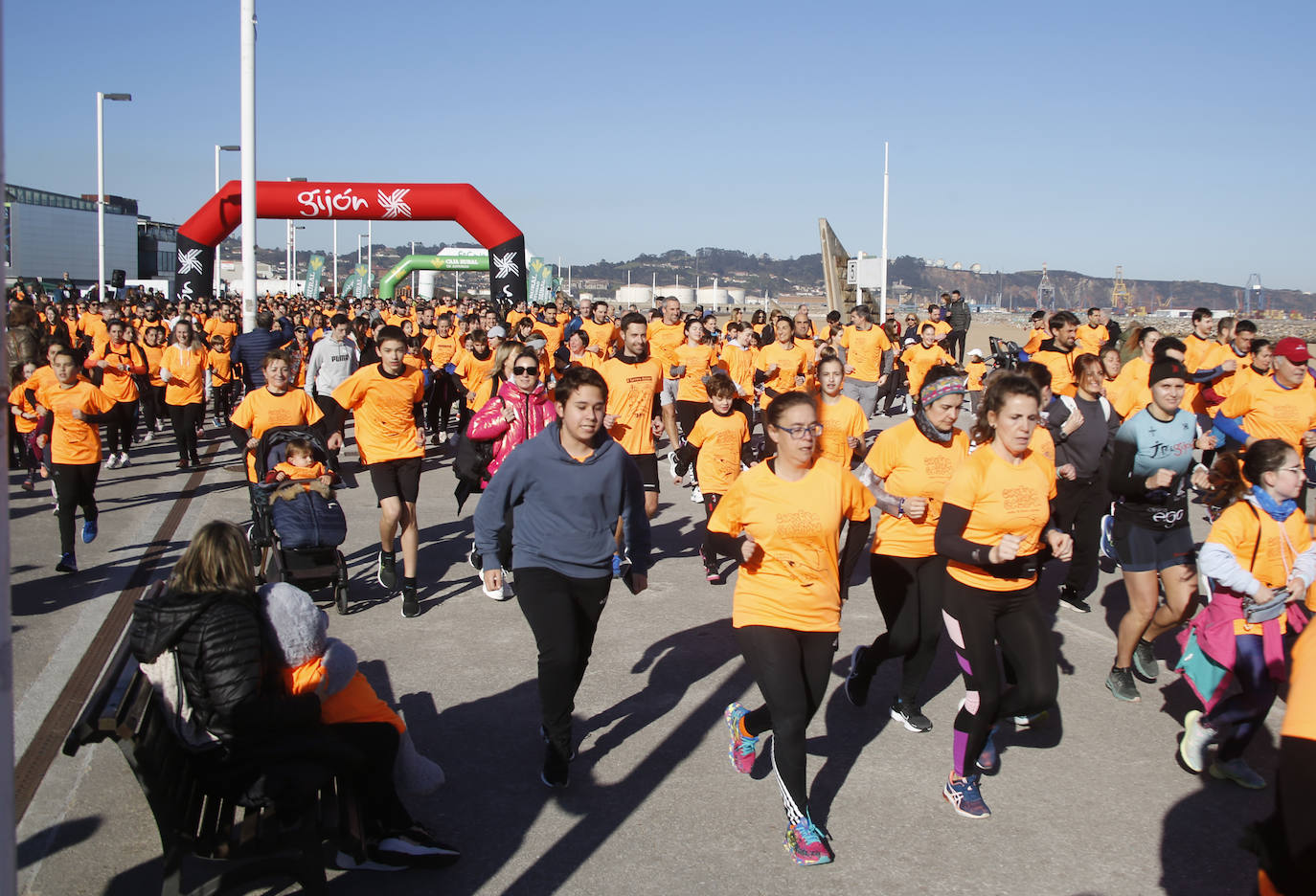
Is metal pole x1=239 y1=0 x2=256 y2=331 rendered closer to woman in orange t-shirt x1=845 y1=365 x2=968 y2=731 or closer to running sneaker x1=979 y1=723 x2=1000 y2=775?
woman in orange t-shirt x1=845 y1=365 x2=968 y2=731

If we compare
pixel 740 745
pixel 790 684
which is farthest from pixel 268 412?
pixel 790 684

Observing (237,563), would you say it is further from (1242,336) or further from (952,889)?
(1242,336)

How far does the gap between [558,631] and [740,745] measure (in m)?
0.96

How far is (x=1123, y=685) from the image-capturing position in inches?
233

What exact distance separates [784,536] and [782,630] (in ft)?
1.22

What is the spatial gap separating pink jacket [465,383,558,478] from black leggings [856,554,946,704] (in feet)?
9.67

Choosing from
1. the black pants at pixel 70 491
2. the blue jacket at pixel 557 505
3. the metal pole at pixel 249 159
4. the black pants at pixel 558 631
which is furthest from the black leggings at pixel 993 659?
the metal pole at pixel 249 159

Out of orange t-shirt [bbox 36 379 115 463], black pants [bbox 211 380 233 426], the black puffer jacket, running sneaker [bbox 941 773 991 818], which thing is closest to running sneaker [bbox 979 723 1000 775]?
running sneaker [bbox 941 773 991 818]

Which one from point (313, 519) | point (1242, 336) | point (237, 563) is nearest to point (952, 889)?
point (237, 563)

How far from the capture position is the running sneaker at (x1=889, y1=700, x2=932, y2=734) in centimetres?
542

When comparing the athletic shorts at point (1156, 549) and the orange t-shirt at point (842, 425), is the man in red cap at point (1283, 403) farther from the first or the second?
the orange t-shirt at point (842, 425)

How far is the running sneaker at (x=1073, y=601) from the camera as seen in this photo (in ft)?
25.3

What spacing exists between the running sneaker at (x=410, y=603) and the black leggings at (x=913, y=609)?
3.27m

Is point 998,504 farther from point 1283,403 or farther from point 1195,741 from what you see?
point 1283,403
